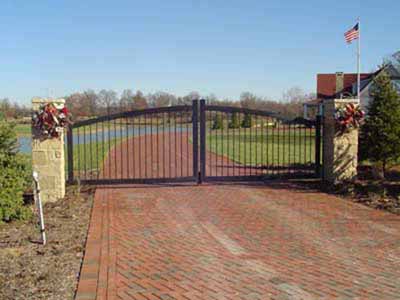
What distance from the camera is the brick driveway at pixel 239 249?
15.0 ft

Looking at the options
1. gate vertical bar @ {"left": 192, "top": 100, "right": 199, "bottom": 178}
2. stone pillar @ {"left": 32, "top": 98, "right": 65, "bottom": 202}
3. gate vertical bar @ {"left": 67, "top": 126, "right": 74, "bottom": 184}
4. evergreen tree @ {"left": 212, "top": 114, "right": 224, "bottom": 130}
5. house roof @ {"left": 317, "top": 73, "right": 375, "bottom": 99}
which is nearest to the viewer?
stone pillar @ {"left": 32, "top": 98, "right": 65, "bottom": 202}

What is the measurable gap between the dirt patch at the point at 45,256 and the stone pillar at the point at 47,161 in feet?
3.14

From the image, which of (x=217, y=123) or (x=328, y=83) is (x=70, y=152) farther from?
(x=328, y=83)

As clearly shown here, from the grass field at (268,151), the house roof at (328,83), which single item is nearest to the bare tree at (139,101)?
the grass field at (268,151)

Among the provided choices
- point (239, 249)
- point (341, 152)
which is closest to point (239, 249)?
point (239, 249)

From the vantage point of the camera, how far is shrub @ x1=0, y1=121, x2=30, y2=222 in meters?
7.31

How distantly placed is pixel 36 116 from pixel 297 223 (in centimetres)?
549

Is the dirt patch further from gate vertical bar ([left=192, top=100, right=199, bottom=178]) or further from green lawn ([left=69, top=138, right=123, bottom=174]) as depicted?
green lawn ([left=69, top=138, right=123, bottom=174])

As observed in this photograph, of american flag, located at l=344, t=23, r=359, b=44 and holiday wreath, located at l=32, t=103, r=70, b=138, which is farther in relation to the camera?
american flag, located at l=344, t=23, r=359, b=44

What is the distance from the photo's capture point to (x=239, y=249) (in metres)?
5.93

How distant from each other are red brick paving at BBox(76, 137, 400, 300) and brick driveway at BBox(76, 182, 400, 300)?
0.01 m

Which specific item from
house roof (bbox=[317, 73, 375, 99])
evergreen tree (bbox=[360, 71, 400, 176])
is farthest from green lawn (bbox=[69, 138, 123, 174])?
house roof (bbox=[317, 73, 375, 99])

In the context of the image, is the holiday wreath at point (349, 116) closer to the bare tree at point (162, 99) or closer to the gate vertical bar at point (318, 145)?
the gate vertical bar at point (318, 145)

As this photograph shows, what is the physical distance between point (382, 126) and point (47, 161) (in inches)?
286
